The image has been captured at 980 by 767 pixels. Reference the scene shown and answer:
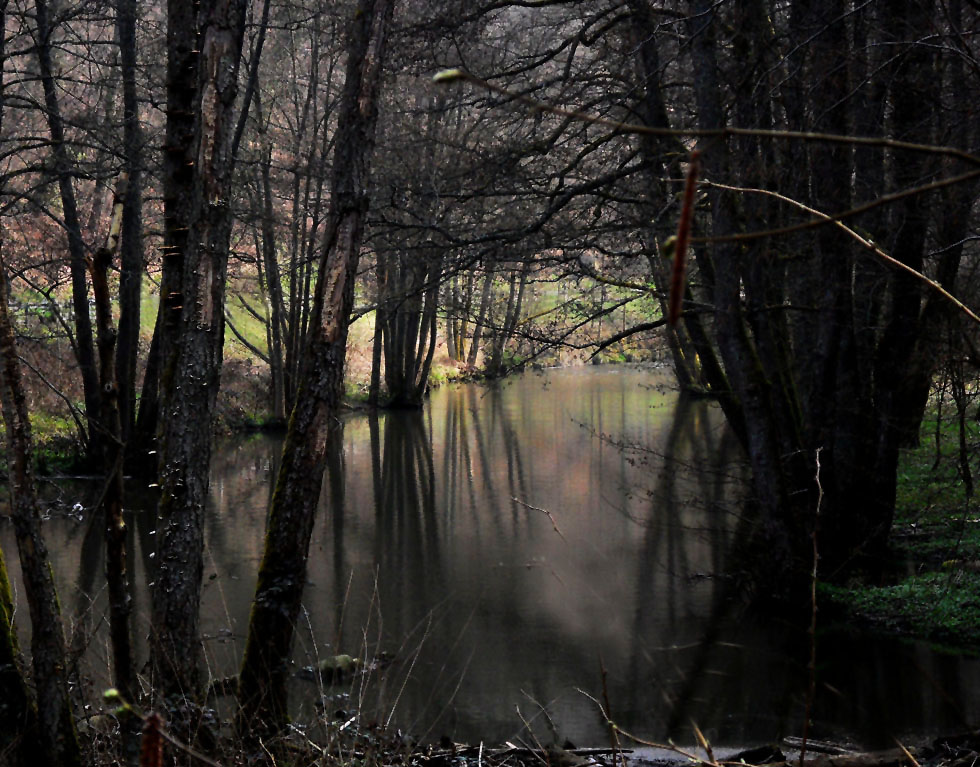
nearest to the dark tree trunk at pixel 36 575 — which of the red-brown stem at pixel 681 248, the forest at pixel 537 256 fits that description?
the forest at pixel 537 256

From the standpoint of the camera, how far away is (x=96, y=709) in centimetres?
532

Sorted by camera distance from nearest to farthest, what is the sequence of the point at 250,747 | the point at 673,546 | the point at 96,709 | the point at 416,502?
1. the point at 250,747
2. the point at 96,709
3. the point at 673,546
4. the point at 416,502

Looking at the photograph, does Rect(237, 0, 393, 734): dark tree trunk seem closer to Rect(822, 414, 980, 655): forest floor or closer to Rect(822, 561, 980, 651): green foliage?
Rect(822, 414, 980, 655): forest floor

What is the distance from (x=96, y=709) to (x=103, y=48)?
548 inches

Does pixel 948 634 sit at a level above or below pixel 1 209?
below

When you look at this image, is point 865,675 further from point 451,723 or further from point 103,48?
point 103,48

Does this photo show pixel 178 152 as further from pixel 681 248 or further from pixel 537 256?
pixel 537 256

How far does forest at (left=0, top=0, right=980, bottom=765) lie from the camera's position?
14.5 ft

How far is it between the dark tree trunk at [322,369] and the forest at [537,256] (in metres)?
0.02

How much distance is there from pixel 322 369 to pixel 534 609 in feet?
14.2

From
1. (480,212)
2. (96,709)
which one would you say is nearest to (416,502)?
(480,212)

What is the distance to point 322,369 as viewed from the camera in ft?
19.3

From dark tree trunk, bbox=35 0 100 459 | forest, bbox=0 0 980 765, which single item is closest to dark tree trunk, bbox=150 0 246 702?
forest, bbox=0 0 980 765

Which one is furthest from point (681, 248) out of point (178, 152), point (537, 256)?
point (537, 256)
